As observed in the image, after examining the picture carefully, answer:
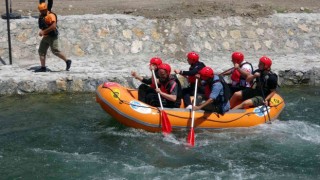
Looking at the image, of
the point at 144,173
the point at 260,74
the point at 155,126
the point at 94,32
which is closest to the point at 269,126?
the point at 260,74

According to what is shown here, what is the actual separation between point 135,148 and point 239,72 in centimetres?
276

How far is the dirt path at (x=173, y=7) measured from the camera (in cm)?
1600

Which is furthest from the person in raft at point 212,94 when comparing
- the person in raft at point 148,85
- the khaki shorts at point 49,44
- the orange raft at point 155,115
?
the khaki shorts at point 49,44

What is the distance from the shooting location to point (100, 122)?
37.0ft

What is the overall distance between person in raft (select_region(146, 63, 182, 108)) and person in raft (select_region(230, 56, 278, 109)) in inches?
46.6

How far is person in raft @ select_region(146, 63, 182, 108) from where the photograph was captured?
10586 mm

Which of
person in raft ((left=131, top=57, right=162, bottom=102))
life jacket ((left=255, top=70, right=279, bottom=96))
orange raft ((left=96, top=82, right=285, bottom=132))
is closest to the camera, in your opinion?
orange raft ((left=96, top=82, right=285, bottom=132))

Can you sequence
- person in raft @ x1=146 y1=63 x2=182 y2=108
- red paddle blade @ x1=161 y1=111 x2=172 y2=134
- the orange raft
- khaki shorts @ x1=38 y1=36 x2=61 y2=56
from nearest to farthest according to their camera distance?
red paddle blade @ x1=161 y1=111 x2=172 y2=134 < the orange raft < person in raft @ x1=146 y1=63 x2=182 y2=108 < khaki shorts @ x1=38 y1=36 x2=61 y2=56

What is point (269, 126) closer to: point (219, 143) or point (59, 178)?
point (219, 143)

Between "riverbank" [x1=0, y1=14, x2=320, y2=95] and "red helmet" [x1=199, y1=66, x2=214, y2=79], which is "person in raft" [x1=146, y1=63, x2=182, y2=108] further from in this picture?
"riverbank" [x1=0, y1=14, x2=320, y2=95]

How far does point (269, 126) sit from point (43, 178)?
449 centimetres

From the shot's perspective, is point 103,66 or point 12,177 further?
point 103,66

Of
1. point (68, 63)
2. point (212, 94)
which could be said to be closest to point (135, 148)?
point (212, 94)

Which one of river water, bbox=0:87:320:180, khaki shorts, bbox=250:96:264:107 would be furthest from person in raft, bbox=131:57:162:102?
khaki shorts, bbox=250:96:264:107
